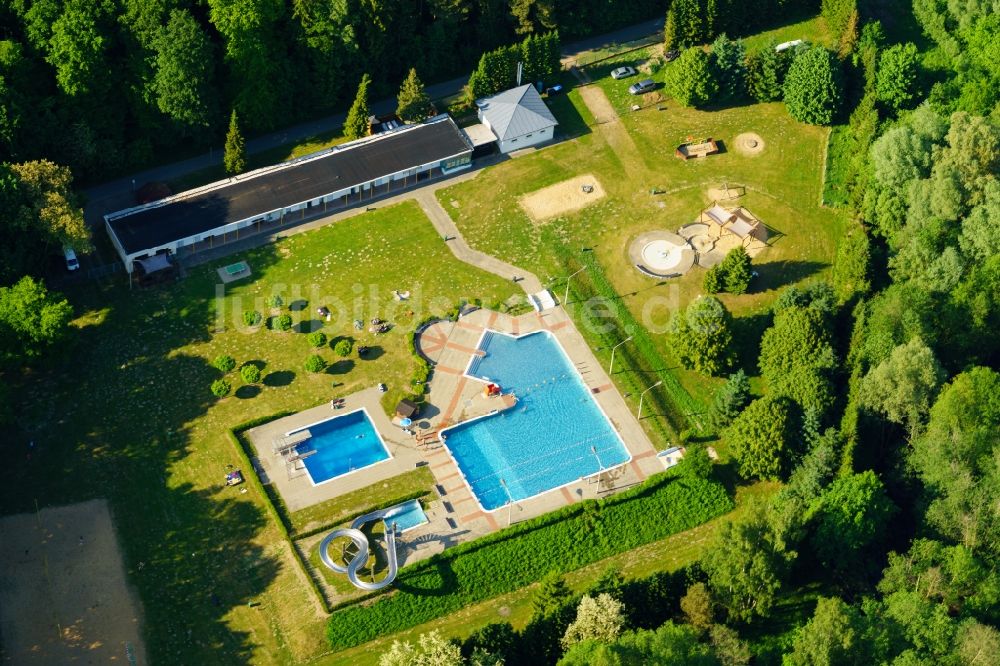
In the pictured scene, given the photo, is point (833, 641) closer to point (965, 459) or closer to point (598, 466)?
point (965, 459)

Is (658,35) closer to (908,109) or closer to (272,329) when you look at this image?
(908,109)

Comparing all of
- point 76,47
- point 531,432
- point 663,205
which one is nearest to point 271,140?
point 76,47

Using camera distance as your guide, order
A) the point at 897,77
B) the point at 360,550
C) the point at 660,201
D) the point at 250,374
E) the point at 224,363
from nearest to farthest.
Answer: the point at 360,550 < the point at 250,374 < the point at 224,363 < the point at 660,201 < the point at 897,77

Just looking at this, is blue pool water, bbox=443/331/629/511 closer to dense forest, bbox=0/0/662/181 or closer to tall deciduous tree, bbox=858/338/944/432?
tall deciduous tree, bbox=858/338/944/432

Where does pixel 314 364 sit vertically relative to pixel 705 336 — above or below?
above

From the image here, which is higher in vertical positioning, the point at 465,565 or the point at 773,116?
the point at 773,116

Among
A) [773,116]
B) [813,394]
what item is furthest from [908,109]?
[813,394]
